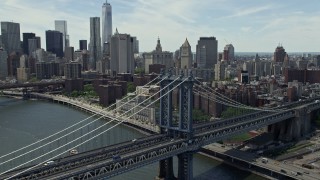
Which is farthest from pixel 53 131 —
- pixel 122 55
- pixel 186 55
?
pixel 186 55

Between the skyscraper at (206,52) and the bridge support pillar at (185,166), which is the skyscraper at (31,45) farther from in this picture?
the bridge support pillar at (185,166)

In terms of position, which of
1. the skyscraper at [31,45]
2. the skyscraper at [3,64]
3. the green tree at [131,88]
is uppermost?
the skyscraper at [31,45]

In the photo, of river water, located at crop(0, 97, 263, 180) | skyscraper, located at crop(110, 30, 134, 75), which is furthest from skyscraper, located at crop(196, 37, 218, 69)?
river water, located at crop(0, 97, 263, 180)

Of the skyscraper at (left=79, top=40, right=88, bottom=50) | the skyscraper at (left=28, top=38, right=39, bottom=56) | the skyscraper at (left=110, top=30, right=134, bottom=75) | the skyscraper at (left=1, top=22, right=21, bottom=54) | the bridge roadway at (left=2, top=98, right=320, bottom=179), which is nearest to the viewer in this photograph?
the bridge roadway at (left=2, top=98, right=320, bottom=179)

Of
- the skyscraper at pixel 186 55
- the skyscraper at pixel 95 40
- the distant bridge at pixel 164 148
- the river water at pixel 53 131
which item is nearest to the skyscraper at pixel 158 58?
the skyscraper at pixel 186 55

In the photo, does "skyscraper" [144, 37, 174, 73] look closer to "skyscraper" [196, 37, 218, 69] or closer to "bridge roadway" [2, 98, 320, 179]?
"skyscraper" [196, 37, 218, 69]

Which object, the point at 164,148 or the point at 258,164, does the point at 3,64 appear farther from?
the point at 164,148
